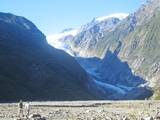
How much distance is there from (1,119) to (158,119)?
71.6 feet

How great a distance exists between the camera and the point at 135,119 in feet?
122

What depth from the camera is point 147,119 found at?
3825cm

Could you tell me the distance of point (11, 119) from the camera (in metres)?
54.3

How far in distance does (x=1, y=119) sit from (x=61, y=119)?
646cm

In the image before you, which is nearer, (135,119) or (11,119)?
(135,119)

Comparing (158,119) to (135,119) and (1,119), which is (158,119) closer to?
(135,119)

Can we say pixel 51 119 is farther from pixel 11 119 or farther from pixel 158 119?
pixel 158 119

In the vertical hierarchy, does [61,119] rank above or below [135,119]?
above

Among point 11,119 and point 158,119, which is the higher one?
point 11,119

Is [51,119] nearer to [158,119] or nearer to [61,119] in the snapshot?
[61,119]

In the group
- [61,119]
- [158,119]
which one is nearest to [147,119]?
[158,119]

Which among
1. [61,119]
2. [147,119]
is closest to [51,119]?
[61,119]

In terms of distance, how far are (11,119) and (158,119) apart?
68.2 ft

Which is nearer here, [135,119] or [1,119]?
[135,119]
